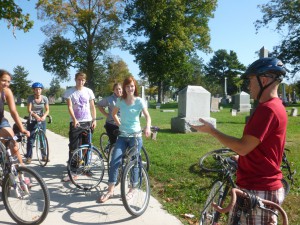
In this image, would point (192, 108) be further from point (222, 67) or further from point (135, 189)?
point (222, 67)

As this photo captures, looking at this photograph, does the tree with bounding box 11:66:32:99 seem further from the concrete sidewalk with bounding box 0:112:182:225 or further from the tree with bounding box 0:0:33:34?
the concrete sidewalk with bounding box 0:112:182:225

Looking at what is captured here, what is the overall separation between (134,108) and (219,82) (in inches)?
3118

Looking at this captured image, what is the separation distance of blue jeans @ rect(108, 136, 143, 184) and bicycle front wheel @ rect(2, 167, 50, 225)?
1.09m

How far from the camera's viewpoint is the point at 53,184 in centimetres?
562

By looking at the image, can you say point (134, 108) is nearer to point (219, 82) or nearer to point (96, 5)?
point (96, 5)

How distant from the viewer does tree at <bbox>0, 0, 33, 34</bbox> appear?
10570 millimetres

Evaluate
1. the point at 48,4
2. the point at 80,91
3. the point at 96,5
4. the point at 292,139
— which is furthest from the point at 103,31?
the point at 80,91

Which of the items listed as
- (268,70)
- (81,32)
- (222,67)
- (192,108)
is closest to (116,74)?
(81,32)

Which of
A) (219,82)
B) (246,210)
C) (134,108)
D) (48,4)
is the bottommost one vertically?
(246,210)

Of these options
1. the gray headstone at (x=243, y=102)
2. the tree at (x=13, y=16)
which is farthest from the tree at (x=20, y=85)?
the tree at (x=13, y=16)

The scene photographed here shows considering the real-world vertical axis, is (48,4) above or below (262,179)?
above

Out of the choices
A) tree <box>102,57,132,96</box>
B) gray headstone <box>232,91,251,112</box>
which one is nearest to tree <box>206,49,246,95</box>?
tree <box>102,57,132,96</box>

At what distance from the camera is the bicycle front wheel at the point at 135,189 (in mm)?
4184

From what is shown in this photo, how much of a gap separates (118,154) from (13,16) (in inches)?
351
